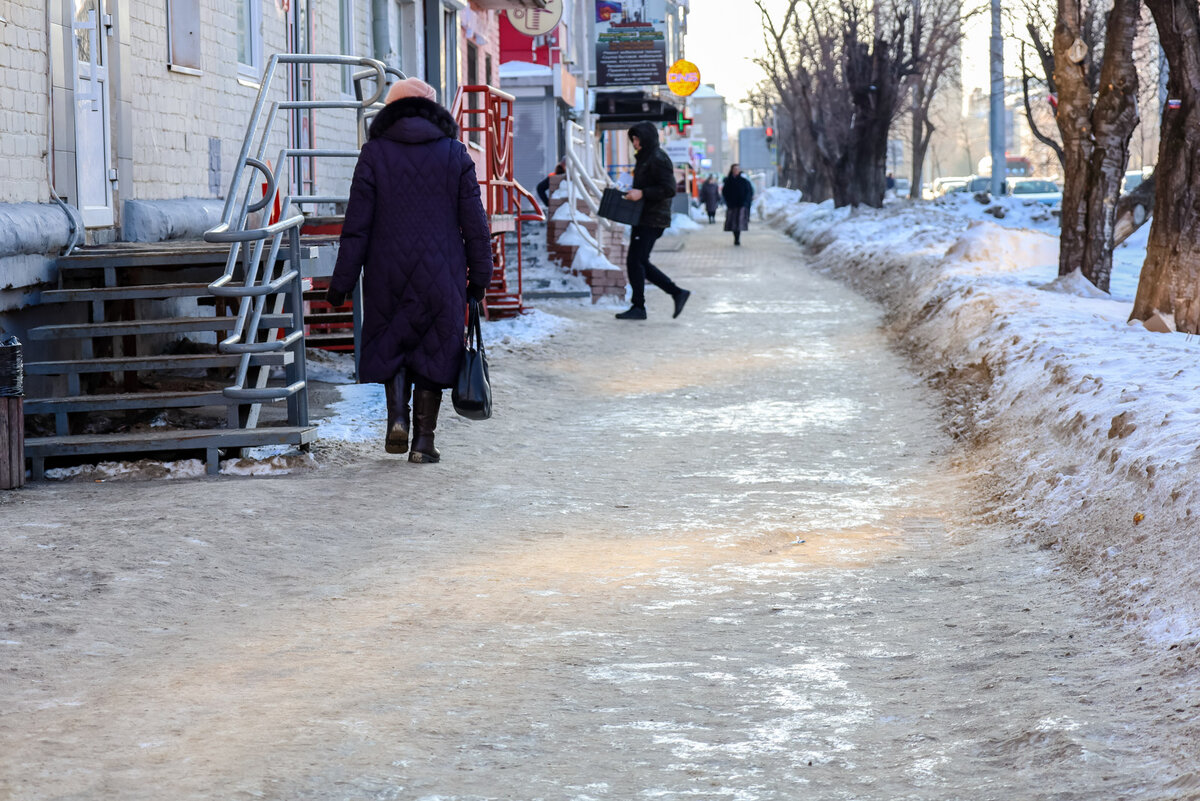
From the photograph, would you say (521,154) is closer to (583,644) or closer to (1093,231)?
(1093,231)

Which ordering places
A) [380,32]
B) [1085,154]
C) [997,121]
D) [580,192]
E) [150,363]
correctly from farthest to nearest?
[997,121], [580,192], [380,32], [1085,154], [150,363]

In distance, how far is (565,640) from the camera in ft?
15.3

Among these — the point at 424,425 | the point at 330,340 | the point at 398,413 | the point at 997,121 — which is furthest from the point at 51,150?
the point at 997,121

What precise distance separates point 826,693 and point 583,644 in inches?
31.7

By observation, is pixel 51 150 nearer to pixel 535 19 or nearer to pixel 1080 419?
pixel 1080 419

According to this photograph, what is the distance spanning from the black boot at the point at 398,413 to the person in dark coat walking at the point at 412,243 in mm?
11

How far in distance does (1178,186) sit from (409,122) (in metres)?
6.45

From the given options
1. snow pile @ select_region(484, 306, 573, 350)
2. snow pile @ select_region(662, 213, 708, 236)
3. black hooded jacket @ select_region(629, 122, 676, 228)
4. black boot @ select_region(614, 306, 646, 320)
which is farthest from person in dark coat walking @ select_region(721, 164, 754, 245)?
snow pile @ select_region(484, 306, 573, 350)

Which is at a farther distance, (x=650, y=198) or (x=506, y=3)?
(x=506, y=3)

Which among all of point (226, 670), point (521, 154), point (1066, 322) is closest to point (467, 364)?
point (226, 670)

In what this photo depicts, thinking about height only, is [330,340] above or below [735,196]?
below

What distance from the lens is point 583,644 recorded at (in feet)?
15.1

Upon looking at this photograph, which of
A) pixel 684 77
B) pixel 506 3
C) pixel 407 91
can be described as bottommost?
pixel 407 91

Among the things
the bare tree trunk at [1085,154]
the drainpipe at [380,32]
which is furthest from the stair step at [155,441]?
the drainpipe at [380,32]
